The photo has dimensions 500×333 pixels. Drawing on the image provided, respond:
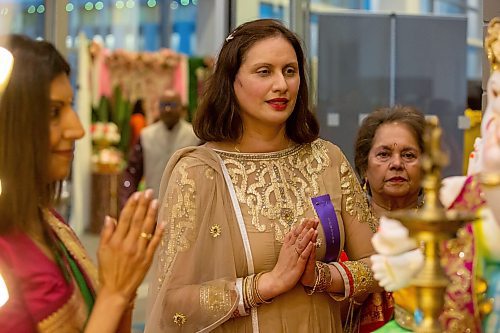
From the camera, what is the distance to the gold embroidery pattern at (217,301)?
2.63m

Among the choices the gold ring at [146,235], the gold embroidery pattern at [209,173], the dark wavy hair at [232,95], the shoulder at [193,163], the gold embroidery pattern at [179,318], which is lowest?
the gold embroidery pattern at [179,318]

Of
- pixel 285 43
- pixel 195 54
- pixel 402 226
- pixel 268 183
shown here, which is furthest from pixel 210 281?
pixel 195 54

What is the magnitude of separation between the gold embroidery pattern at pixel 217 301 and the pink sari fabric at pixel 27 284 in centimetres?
75

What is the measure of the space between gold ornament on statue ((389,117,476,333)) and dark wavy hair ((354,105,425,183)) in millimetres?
1594

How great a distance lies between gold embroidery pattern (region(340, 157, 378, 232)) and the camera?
2.80 metres

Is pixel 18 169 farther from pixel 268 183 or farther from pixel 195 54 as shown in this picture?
pixel 195 54

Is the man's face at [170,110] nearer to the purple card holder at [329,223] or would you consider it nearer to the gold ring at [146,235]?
the purple card holder at [329,223]

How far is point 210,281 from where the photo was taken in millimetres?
2678

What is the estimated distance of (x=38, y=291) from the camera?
1886mm

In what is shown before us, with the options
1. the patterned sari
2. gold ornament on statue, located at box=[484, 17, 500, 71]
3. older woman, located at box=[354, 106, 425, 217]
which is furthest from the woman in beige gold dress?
gold ornament on statue, located at box=[484, 17, 500, 71]

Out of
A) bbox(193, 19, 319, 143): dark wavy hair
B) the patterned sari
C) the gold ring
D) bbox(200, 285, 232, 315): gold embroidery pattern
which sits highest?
bbox(193, 19, 319, 143): dark wavy hair

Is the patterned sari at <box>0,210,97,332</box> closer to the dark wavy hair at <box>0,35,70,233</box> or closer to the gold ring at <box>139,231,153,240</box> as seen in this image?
the dark wavy hair at <box>0,35,70,233</box>

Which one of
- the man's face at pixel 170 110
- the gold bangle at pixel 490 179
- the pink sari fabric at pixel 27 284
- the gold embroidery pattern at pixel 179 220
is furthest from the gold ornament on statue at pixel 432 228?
the man's face at pixel 170 110

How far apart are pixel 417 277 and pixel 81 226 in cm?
922
